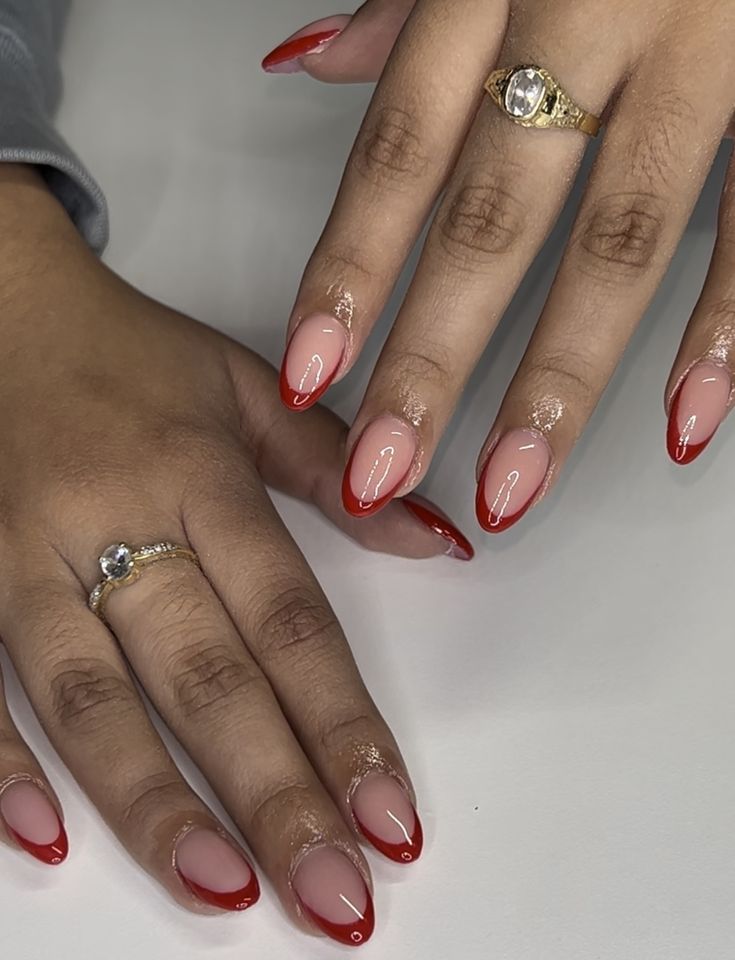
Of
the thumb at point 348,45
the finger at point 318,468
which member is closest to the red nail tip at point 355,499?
the finger at point 318,468

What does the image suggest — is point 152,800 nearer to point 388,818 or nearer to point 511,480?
point 388,818

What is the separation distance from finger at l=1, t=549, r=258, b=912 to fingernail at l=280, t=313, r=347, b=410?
0.57 feet

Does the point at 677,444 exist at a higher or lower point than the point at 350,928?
higher

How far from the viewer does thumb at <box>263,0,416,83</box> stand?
866 millimetres

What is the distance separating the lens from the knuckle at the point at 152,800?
650 mm

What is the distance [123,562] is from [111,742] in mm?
110

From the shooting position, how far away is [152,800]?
658mm

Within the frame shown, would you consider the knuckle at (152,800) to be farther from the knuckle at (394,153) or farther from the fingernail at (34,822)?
the knuckle at (394,153)

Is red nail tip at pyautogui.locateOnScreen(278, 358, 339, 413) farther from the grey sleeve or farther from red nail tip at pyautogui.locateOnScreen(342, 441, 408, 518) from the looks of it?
the grey sleeve

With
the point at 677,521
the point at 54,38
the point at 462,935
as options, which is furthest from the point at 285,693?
the point at 54,38

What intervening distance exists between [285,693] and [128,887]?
0.43ft

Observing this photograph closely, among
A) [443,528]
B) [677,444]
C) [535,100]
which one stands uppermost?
[535,100]

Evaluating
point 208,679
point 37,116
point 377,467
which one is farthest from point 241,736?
point 37,116

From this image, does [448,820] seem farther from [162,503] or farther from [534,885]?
[162,503]
